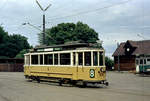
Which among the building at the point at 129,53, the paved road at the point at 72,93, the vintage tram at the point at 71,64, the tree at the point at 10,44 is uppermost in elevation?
the tree at the point at 10,44

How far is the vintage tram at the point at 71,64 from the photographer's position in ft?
59.7

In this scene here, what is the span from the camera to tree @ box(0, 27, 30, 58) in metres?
76.5

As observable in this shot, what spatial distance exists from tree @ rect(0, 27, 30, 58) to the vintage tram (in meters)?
54.6

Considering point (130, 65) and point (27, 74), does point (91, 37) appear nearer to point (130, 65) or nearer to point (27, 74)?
point (130, 65)

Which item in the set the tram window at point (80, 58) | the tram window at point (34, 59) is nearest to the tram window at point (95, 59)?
the tram window at point (80, 58)

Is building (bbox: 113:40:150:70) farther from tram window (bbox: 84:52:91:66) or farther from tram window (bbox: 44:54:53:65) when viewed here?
tram window (bbox: 84:52:91:66)

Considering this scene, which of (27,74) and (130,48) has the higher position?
(130,48)

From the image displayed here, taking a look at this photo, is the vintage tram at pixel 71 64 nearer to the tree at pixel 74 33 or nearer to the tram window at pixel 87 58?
the tram window at pixel 87 58

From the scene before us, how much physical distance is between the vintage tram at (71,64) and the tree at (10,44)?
54.6 m

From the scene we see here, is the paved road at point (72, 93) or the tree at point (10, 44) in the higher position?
the tree at point (10, 44)

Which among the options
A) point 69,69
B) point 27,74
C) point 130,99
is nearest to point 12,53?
point 27,74

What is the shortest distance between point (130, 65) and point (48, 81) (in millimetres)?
36743

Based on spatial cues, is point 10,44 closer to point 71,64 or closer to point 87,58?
point 71,64

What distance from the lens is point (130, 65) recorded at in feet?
184
